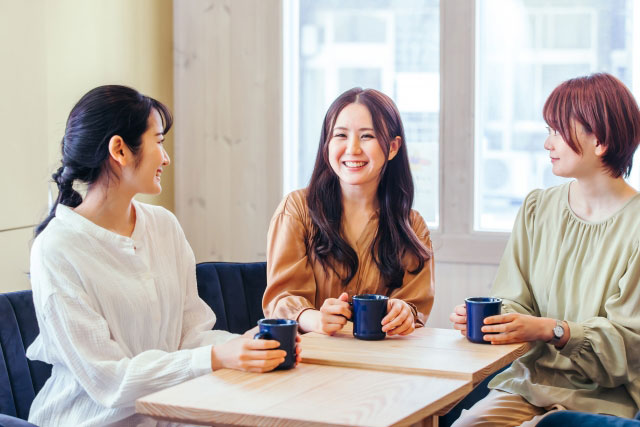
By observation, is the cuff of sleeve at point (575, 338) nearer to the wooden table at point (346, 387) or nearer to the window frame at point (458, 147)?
the wooden table at point (346, 387)

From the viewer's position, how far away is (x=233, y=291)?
2.57 meters

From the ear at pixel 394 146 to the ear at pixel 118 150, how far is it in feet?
2.25

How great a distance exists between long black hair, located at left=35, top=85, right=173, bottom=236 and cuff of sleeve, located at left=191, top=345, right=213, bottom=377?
48 centimetres

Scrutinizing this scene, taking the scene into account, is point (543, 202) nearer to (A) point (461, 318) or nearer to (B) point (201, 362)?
(A) point (461, 318)

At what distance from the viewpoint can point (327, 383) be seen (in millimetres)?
1484

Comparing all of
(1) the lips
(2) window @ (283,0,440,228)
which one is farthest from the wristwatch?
(2) window @ (283,0,440,228)

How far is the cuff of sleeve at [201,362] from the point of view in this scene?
1637 millimetres

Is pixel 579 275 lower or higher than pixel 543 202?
lower

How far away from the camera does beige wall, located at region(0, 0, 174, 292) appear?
8.29 feet

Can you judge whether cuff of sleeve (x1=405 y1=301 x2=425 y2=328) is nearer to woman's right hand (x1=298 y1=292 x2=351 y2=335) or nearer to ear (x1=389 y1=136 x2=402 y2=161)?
woman's right hand (x1=298 y1=292 x2=351 y2=335)

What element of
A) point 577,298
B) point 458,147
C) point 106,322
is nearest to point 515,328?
point 577,298

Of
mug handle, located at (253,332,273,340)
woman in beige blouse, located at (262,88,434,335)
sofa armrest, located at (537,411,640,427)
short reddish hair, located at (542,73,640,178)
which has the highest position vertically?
short reddish hair, located at (542,73,640,178)

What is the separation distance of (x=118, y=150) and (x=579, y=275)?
1125mm

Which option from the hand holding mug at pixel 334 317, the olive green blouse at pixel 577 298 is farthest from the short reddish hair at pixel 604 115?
the hand holding mug at pixel 334 317
